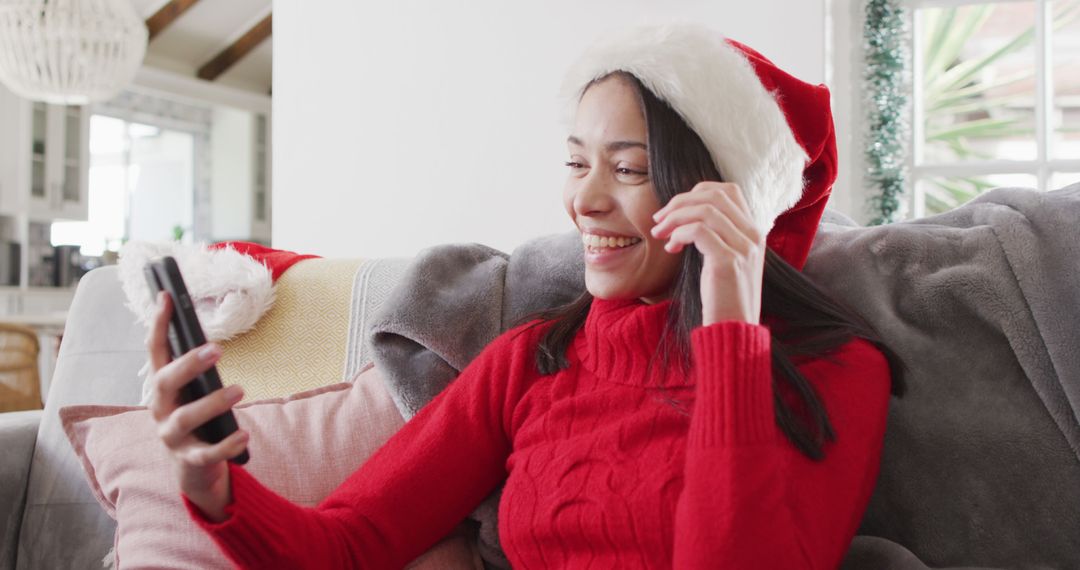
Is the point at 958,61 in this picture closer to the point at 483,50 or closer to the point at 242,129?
the point at 483,50

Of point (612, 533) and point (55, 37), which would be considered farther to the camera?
point (55, 37)

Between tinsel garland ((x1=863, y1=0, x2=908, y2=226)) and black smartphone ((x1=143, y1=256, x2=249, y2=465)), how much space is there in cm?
297

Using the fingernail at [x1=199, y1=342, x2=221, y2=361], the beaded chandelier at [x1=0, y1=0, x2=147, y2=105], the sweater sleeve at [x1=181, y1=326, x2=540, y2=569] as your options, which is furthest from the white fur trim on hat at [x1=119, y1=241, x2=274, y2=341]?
the beaded chandelier at [x1=0, y1=0, x2=147, y2=105]

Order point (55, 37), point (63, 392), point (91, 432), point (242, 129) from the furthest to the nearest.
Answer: point (242, 129) → point (55, 37) → point (63, 392) → point (91, 432)

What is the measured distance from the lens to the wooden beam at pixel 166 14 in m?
6.89

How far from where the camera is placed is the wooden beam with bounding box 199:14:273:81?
24.8 feet

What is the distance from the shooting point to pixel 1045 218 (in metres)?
1.25

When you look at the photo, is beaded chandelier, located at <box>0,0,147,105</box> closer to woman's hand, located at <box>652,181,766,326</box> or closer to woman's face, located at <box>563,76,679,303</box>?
woman's face, located at <box>563,76,679,303</box>

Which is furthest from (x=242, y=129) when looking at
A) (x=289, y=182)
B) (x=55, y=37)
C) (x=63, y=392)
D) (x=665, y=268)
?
(x=665, y=268)

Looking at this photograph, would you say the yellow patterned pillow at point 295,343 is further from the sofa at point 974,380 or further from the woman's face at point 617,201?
the woman's face at point 617,201

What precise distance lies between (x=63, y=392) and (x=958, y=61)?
3.25 metres

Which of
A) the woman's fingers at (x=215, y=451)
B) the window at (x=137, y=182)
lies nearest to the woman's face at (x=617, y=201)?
the woman's fingers at (x=215, y=451)

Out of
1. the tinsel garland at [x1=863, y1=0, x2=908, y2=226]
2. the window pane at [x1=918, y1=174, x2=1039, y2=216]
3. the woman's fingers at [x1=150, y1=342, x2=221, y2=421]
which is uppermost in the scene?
the tinsel garland at [x1=863, y1=0, x2=908, y2=226]

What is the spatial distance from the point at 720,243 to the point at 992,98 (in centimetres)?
306
